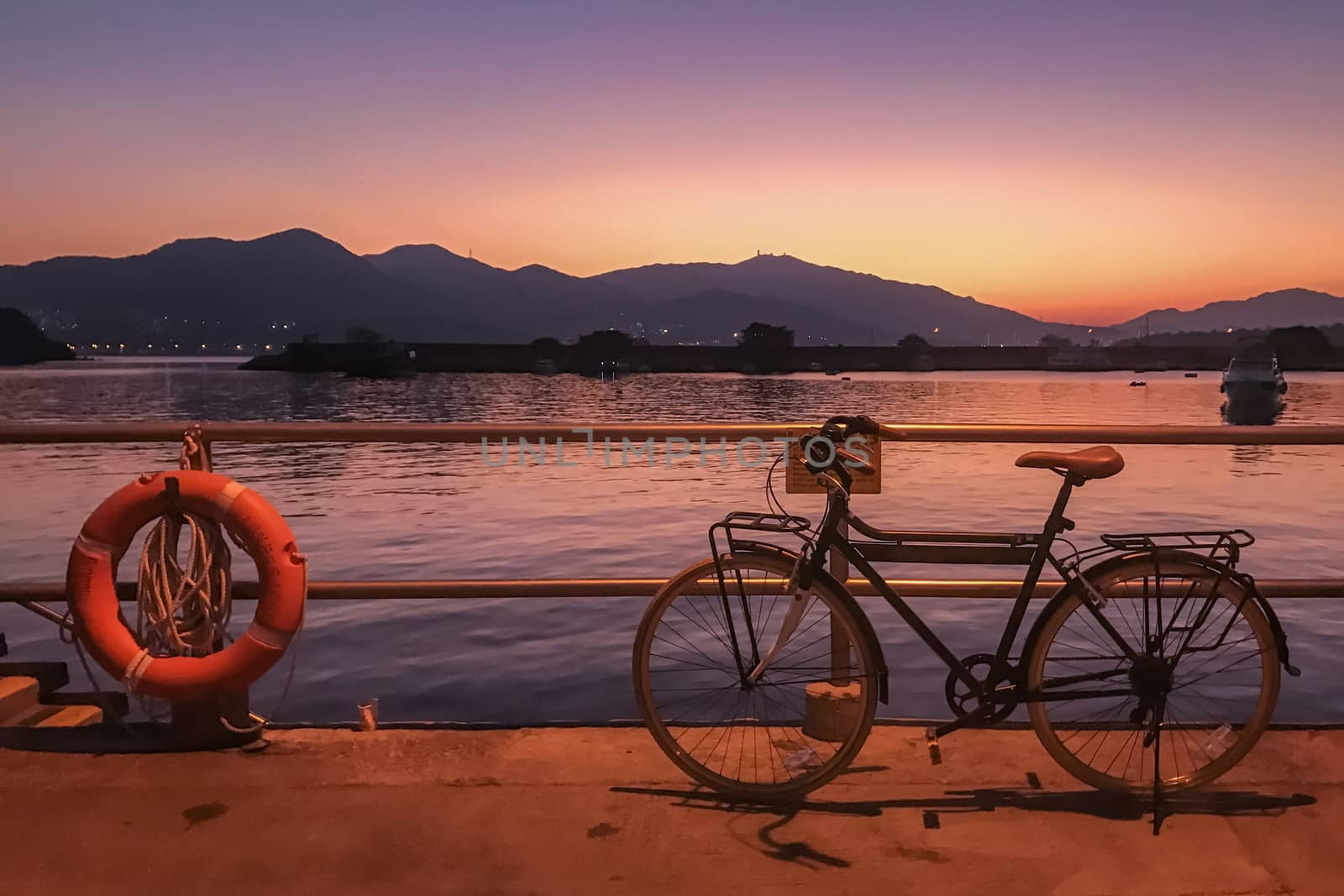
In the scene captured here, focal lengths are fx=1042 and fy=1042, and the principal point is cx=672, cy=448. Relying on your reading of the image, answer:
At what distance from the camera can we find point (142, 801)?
3246 mm

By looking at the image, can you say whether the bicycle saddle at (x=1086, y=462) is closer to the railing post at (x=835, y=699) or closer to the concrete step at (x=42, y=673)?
the railing post at (x=835, y=699)

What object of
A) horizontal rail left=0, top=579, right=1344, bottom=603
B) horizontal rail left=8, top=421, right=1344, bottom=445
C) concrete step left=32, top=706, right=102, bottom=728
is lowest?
concrete step left=32, top=706, right=102, bottom=728

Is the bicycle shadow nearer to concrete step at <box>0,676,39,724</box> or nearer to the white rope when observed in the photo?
the white rope

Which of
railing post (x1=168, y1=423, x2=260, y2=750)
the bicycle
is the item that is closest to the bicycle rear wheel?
the bicycle

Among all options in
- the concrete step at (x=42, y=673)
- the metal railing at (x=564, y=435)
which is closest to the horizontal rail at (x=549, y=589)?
the metal railing at (x=564, y=435)

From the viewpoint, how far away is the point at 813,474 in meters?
3.28

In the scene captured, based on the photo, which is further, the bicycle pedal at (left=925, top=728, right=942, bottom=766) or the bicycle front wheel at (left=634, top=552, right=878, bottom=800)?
the bicycle pedal at (left=925, top=728, right=942, bottom=766)

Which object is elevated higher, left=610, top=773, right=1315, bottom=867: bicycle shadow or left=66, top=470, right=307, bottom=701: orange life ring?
left=66, top=470, right=307, bottom=701: orange life ring

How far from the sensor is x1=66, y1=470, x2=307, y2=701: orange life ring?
3.48 m

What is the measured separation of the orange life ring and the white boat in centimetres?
9647

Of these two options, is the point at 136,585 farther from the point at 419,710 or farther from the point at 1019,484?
the point at 1019,484

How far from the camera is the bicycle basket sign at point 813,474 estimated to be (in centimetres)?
342

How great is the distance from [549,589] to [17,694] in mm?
2424

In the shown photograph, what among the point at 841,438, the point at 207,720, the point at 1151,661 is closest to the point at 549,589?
the point at 841,438
